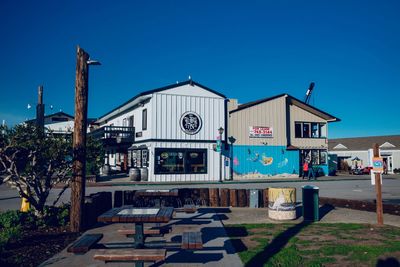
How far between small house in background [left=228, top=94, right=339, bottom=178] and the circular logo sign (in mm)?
3476

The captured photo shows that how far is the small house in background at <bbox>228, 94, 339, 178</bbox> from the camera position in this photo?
29.6m

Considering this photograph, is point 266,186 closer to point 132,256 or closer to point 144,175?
point 144,175

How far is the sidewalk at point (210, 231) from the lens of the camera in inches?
235

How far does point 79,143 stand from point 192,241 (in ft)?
14.5

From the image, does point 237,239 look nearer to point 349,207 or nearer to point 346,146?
point 349,207

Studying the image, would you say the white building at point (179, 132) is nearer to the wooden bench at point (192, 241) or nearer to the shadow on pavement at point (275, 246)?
the shadow on pavement at point (275, 246)

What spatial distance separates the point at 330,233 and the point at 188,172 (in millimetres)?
18843

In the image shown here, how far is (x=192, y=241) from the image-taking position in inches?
221

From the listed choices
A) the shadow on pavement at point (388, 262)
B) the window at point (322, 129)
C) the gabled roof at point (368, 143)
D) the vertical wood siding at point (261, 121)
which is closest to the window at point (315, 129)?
the window at point (322, 129)

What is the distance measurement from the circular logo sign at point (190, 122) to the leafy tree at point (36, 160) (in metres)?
17.8

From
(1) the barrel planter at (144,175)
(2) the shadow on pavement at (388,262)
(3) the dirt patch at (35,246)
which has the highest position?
(1) the barrel planter at (144,175)

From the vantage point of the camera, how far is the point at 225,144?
28.8m

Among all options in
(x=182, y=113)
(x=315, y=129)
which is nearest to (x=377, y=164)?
(x=182, y=113)

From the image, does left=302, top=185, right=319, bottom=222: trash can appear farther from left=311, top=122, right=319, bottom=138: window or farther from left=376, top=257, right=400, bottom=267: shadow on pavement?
left=311, top=122, right=319, bottom=138: window
